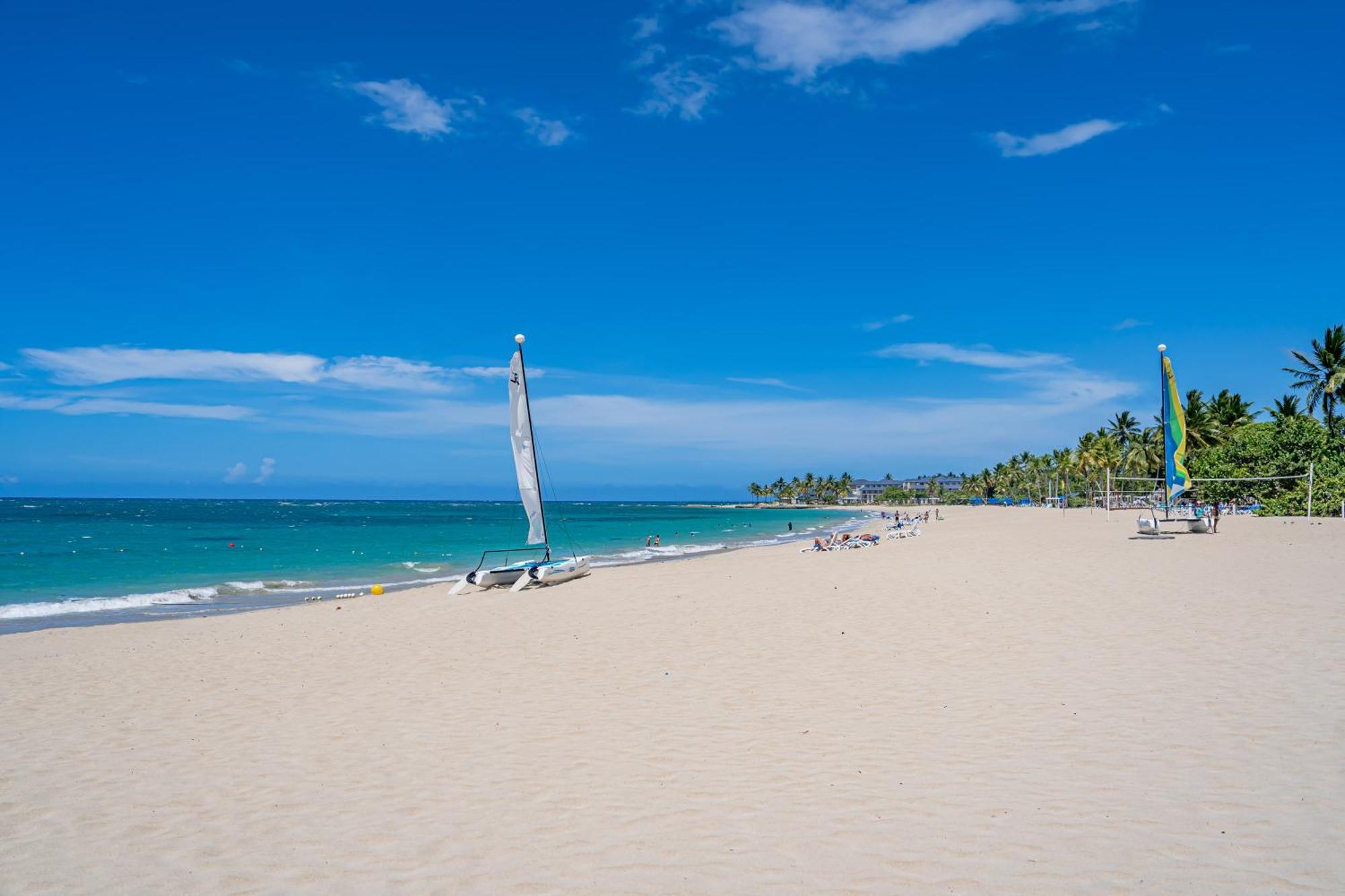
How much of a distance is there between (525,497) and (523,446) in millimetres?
1511

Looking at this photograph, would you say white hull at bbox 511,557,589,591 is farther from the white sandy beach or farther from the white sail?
the white sandy beach

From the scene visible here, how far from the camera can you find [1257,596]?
1310cm

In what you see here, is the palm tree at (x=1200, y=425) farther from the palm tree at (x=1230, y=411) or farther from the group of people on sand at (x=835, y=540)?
the group of people on sand at (x=835, y=540)

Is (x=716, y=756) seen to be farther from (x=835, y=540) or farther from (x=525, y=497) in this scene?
(x=835, y=540)

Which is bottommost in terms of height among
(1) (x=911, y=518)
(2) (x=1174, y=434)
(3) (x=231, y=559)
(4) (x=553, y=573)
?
(1) (x=911, y=518)

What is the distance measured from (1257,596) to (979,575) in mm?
5390

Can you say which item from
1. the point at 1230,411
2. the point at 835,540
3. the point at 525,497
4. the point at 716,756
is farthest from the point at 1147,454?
the point at 716,756

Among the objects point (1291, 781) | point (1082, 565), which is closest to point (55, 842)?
point (1291, 781)

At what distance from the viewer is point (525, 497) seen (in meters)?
22.9

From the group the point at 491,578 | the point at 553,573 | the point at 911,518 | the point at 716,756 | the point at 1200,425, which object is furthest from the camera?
the point at 911,518

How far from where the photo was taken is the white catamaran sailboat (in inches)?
845

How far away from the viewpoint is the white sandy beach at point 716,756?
4.63 m

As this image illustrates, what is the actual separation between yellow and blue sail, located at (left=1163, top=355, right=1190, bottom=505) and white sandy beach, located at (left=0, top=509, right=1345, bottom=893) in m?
17.0

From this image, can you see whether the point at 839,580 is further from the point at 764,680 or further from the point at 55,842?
the point at 55,842
